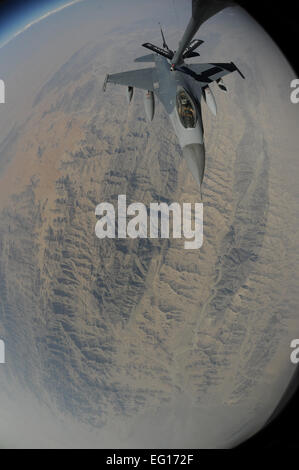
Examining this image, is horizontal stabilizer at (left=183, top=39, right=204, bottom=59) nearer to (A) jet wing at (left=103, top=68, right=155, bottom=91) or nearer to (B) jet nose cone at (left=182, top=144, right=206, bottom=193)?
(A) jet wing at (left=103, top=68, right=155, bottom=91)

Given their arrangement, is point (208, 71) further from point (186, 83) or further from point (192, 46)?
point (186, 83)

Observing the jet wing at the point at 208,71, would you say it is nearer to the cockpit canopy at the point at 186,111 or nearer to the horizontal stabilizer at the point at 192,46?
the horizontal stabilizer at the point at 192,46

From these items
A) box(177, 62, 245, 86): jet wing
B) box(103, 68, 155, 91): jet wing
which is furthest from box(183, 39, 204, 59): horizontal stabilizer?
box(103, 68, 155, 91): jet wing

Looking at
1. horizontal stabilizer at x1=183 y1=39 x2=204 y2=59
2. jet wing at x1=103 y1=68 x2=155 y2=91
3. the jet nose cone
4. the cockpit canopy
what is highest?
horizontal stabilizer at x1=183 y1=39 x2=204 y2=59

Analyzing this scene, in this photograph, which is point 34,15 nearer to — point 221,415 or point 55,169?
point 55,169

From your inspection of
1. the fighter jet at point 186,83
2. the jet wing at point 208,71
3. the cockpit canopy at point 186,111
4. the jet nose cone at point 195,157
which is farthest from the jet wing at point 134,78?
the jet nose cone at point 195,157

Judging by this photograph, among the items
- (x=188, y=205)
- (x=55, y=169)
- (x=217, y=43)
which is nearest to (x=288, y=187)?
(x=188, y=205)

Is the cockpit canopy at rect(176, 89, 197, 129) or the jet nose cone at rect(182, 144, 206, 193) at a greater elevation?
the cockpit canopy at rect(176, 89, 197, 129)
